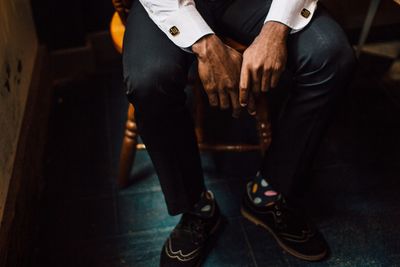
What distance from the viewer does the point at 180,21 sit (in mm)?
897

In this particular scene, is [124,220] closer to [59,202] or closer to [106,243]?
[106,243]

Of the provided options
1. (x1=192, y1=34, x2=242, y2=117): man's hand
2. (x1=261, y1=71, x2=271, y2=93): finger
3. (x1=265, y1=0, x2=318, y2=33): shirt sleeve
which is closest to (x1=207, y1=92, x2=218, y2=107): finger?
(x1=192, y1=34, x2=242, y2=117): man's hand

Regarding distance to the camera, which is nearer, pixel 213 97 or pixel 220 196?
pixel 213 97

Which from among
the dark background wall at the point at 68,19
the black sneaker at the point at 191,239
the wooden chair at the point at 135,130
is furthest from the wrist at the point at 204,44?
the dark background wall at the point at 68,19

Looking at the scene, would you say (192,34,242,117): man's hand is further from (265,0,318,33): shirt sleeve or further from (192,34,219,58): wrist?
(265,0,318,33): shirt sleeve

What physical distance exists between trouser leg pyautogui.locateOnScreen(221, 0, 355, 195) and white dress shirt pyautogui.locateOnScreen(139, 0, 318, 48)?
0.13 ft

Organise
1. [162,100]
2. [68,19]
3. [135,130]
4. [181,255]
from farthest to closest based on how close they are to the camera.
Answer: [68,19], [135,130], [181,255], [162,100]

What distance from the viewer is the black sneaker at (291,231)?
110 cm

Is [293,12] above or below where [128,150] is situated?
above

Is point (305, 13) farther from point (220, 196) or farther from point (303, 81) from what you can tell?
point (220, 196)

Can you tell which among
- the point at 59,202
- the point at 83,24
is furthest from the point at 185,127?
the point at 83,24

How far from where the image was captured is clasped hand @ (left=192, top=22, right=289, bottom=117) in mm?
883

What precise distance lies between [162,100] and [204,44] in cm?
15

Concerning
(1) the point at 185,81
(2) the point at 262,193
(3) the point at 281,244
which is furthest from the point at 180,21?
(3) the point at 281,244
